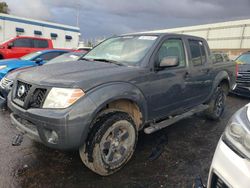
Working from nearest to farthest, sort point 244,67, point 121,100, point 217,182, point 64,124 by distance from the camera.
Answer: point 217,182
point 64,124
point 121,100
point 244,67

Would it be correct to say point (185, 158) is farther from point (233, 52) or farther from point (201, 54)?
point (233, 52)

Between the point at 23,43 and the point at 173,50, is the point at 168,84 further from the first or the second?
the point at 23,43

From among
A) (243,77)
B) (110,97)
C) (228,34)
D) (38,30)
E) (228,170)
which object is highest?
(228,34)

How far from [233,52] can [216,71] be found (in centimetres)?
2096

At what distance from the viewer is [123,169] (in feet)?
10.0

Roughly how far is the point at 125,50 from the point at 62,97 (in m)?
1.57

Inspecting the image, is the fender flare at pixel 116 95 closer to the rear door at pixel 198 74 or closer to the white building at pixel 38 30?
the rear door at pixel 198 74

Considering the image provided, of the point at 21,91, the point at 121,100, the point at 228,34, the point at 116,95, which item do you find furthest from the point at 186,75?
the point at 228,34

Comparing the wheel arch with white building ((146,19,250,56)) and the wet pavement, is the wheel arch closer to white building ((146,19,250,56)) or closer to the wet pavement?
the wet pavement

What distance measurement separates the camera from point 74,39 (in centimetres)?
2814

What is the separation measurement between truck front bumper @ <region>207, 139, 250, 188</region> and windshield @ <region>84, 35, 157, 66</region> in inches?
71.1

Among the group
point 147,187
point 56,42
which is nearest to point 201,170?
point 147,187

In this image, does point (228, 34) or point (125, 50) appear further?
point (228, 34)

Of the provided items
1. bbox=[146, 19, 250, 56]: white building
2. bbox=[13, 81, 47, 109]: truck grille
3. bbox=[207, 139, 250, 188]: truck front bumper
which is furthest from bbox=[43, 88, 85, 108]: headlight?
bbox=[146, 19, 250, 56]: white building
